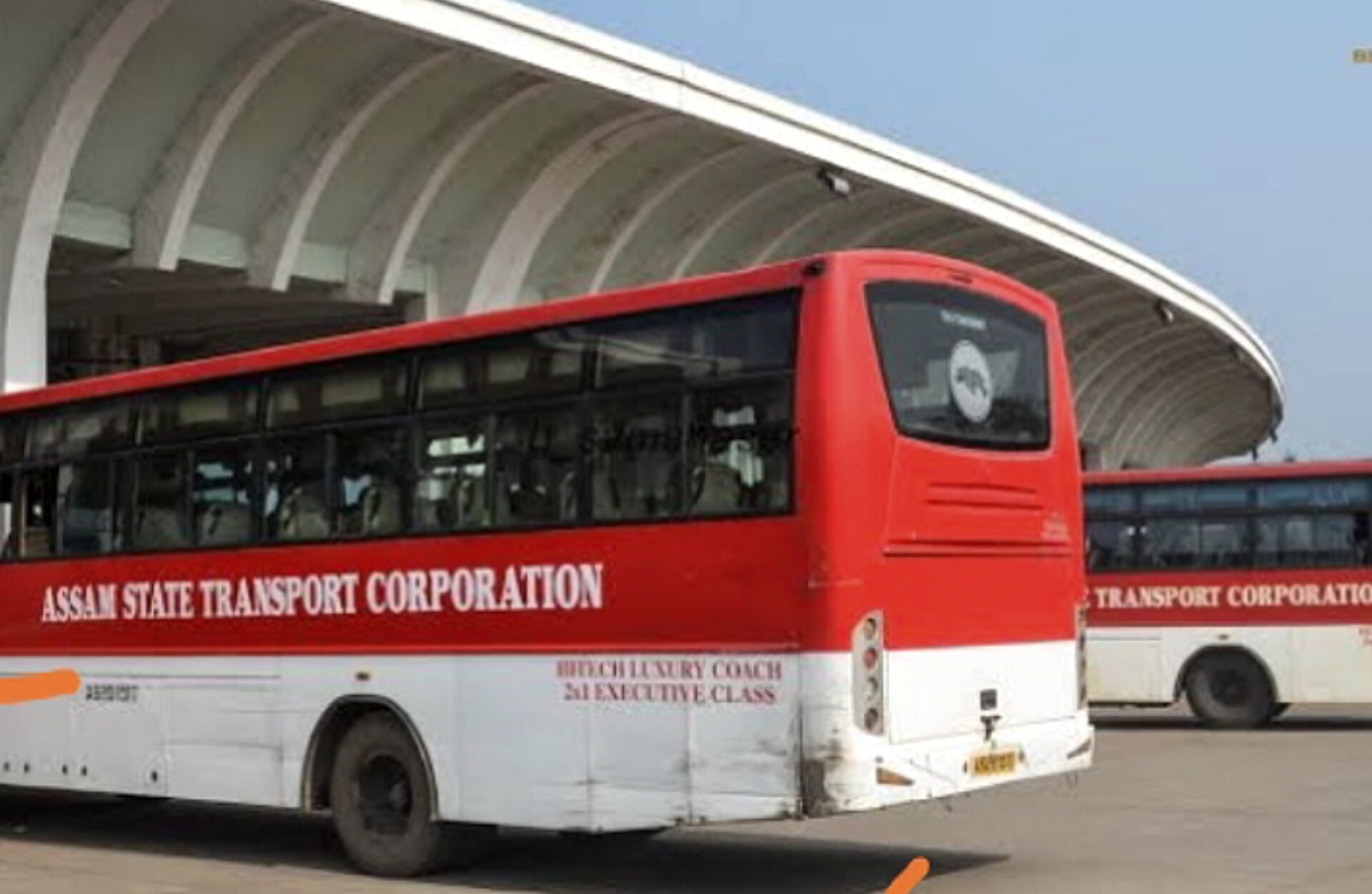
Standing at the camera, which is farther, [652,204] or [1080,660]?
[652,204]

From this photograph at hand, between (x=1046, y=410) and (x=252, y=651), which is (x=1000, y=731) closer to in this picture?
(x=1046, y=410)

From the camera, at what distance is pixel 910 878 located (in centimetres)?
992

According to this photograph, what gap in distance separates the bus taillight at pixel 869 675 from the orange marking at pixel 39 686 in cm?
617

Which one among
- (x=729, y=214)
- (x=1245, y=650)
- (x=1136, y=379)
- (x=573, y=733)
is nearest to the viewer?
(x=573, y=733)

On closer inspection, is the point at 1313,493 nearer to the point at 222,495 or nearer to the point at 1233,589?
the point at 1233,589

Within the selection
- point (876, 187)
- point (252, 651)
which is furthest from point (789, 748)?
point (876, 187)

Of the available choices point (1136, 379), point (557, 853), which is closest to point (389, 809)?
point (557, 853)

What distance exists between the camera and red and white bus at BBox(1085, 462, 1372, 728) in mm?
20562

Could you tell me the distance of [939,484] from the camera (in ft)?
31.4

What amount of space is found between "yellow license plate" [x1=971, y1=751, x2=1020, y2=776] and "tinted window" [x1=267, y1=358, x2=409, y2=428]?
12.8 ft

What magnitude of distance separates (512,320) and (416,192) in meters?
11.2

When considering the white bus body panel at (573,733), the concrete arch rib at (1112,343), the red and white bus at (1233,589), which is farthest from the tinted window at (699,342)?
the concrete arch rib at (1112,343)

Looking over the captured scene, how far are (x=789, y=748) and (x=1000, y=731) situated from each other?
1446 millimetres

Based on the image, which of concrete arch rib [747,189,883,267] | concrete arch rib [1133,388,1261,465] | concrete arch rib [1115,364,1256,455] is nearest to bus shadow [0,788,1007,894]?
concrete arch rib [747,189,883,267]
